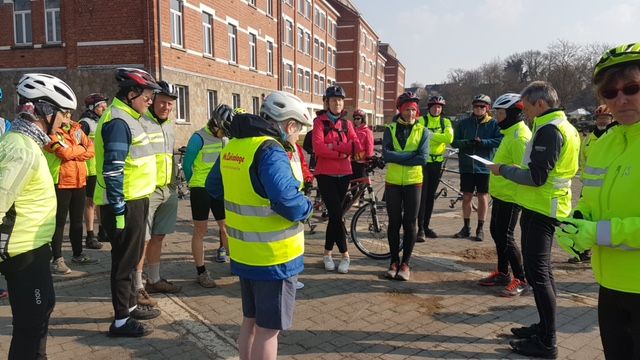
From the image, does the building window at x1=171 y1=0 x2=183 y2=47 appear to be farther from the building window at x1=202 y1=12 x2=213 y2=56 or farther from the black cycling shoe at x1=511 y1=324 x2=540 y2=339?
the black cycling shoe at x1=511 y1=324 x2=540 y2=339

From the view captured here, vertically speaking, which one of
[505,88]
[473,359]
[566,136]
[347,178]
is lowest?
[473,359]

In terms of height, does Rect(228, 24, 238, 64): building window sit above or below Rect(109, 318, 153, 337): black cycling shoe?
above

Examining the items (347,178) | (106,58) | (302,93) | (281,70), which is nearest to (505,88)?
(302,93)

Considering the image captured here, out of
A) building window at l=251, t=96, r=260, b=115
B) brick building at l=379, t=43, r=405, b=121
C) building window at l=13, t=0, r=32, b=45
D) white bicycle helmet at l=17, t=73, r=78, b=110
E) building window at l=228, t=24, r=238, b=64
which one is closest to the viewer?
white bicycle helmet at l=17, t=73, r=78, b=110

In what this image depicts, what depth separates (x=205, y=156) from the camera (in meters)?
5.43

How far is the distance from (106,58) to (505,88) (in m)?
50.3

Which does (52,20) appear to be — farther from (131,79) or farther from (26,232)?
(26,232)

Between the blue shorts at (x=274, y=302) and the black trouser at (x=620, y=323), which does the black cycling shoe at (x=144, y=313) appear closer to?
the blue shorts at (x=274, y=302)

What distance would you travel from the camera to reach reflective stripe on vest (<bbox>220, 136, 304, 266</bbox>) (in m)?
2.76

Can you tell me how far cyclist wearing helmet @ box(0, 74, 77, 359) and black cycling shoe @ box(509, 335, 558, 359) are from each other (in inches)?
139

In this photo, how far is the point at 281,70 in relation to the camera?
107 feet

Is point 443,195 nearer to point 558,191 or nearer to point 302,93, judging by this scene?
point 558,191

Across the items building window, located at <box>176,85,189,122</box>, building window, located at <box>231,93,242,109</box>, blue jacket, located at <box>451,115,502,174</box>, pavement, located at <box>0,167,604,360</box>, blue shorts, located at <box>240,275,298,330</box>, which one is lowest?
pavement, located at <box>0,167,604,360</box>

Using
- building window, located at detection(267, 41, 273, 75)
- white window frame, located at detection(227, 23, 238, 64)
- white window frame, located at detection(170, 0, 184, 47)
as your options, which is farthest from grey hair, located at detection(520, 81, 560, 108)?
building window, located at detection(267, 41, 273, 75)
